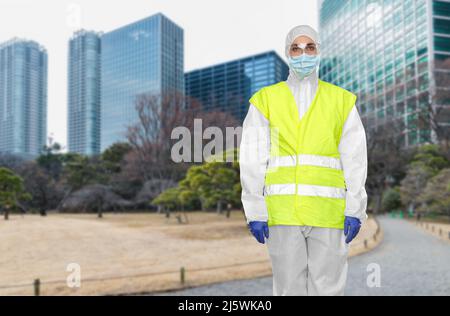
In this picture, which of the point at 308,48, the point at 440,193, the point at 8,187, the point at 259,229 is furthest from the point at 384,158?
the point at 259,229

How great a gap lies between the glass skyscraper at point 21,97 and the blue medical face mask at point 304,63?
56.3 metres

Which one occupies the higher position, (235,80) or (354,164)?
(235,80)

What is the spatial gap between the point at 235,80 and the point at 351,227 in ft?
266

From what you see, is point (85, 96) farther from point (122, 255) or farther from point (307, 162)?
point (307, 162)

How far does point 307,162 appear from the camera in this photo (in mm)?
1915

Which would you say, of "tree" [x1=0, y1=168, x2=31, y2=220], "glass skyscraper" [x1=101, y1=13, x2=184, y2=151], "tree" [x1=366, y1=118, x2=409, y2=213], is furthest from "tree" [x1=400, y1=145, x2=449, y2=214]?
"glass skyscraper" [x1=101, y1=13, x2=184, y2=151]

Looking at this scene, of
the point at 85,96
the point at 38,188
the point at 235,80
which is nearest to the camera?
the point at 38,188

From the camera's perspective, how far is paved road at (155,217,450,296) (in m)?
10.6

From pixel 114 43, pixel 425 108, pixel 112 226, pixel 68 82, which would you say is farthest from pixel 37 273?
pixel 68 82

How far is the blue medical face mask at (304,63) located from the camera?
78.8 inches

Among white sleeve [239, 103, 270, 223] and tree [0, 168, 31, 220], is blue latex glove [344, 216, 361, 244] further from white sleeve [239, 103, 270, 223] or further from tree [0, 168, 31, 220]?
tree [0, 168, 31, 220]

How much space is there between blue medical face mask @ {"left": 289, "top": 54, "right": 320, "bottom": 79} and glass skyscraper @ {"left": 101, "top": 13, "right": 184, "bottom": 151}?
7251 cm
